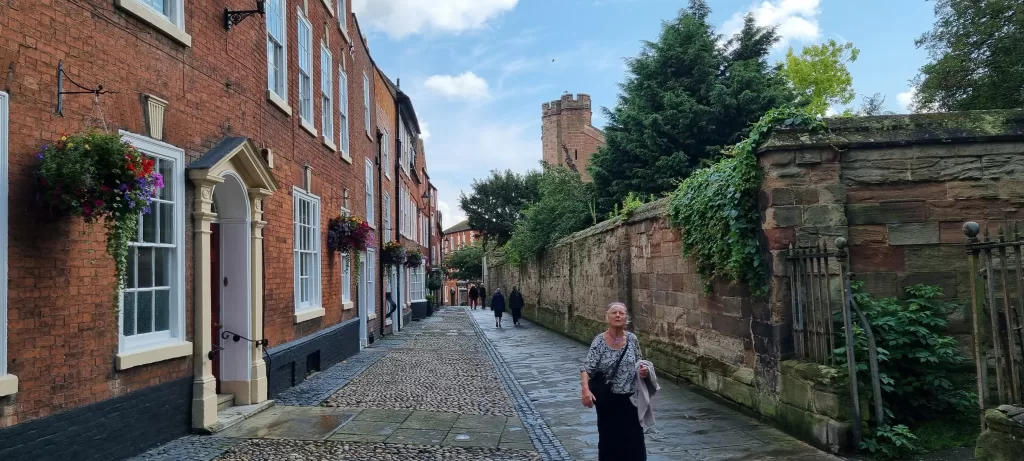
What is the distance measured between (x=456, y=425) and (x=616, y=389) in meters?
3.34

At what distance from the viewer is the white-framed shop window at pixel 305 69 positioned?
11.6 m

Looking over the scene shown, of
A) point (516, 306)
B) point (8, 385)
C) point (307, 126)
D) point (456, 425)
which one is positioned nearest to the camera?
point (8, 385)

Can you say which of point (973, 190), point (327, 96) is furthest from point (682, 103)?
point (973, 190)

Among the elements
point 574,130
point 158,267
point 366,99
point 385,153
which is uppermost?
point 574,130

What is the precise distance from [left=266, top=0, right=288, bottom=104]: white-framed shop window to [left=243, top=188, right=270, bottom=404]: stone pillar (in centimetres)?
183

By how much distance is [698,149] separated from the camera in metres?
22.0

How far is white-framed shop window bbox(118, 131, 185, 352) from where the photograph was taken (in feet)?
21.0

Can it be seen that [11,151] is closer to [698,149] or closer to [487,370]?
[487,370]

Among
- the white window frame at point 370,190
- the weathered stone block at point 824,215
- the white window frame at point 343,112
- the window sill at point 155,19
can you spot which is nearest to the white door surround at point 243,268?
the window sill at point 155,19

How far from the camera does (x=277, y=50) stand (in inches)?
414

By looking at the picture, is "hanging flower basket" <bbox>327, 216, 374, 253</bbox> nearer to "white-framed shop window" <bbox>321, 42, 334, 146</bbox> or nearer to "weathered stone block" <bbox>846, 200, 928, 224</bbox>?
"white-framed shop window" <bbox>321, 42, 334, 146</bbox>

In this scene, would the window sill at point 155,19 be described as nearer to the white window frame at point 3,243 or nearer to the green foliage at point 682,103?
the white window frame at point 3,243

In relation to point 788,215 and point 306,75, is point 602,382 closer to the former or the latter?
point 788,215

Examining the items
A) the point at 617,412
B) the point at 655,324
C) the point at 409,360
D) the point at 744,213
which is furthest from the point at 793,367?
the point at 409,360
